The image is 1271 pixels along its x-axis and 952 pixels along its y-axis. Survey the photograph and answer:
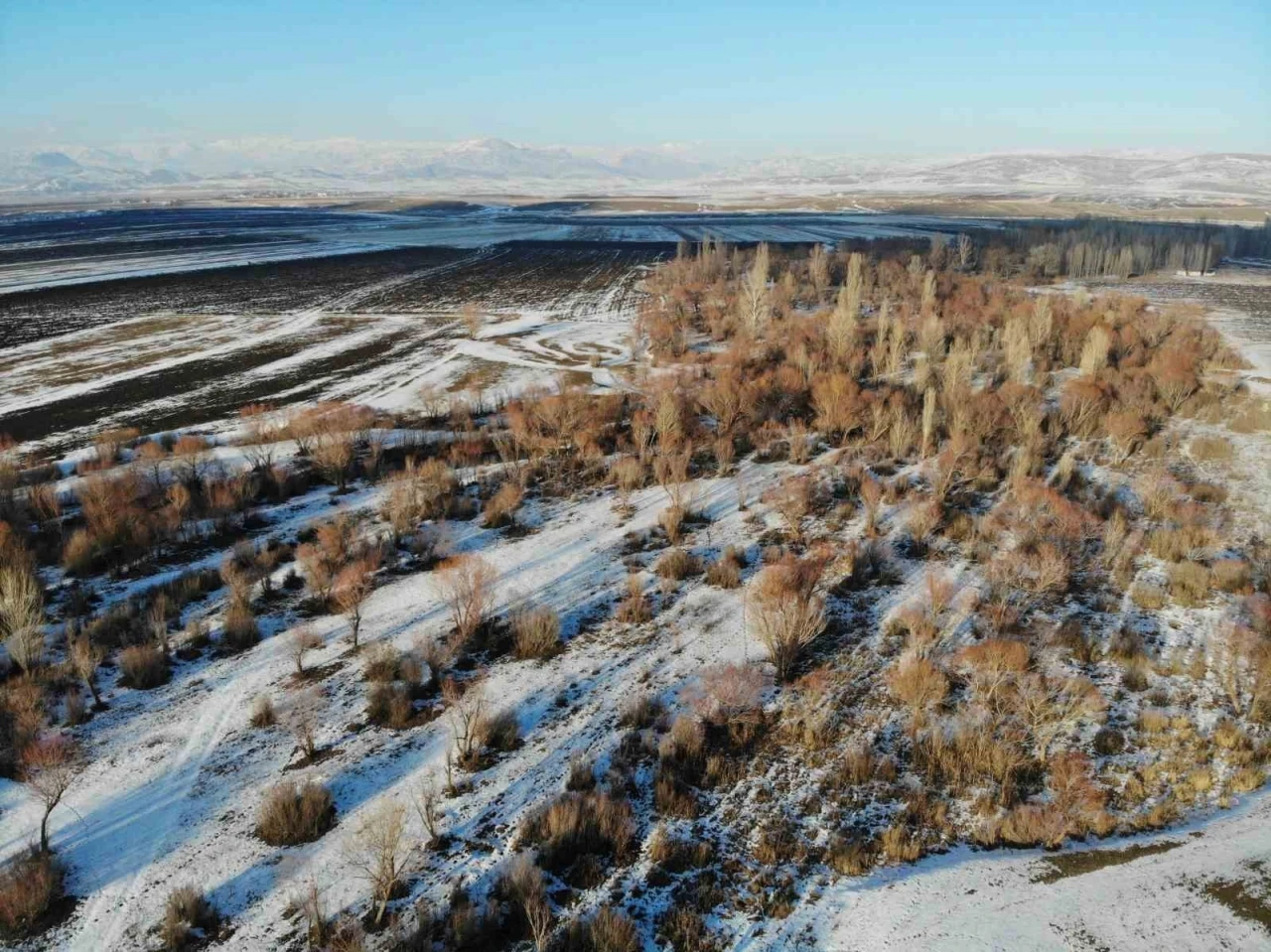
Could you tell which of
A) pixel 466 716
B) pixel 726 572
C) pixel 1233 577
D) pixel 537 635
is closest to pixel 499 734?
pixel 466 716

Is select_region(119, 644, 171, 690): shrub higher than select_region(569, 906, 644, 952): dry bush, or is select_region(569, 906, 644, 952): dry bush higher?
select_region(119, 644, 171, 690): shrub

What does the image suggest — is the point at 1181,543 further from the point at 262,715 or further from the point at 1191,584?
the point at 262,715

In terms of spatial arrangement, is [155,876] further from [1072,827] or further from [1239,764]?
[1239,764]

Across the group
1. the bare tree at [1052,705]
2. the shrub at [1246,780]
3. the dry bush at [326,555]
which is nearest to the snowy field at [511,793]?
the shrub at [1246,780]

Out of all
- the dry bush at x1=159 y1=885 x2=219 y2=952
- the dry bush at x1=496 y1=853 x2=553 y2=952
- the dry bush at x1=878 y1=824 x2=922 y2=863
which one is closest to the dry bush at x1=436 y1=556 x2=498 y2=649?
the dry bush at x1=496 y1=853 x2=553 y2=952

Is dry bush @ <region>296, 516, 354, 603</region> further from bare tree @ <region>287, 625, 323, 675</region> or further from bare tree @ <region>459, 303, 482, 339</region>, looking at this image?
bare tree @ <region>459, 303, 482, 339</region>
